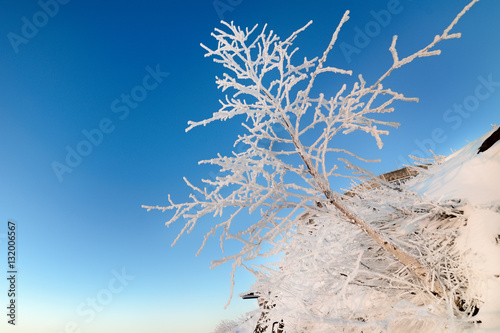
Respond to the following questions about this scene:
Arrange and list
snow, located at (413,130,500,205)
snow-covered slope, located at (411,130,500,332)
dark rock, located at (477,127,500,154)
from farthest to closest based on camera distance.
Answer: dark rock, located at (477,127,500,154)
snow, located at (413,130,500,205)
snow-covered slope, located at (411,130,500,332)

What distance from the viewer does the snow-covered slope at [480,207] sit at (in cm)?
239

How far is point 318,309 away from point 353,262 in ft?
2.52

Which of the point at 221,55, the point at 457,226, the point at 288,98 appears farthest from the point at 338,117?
the point at 457,226

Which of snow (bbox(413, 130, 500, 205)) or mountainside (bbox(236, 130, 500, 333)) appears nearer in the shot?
mountainside (bbox(236, 130, 500, 333))

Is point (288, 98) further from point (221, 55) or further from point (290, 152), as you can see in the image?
point (221, 55)

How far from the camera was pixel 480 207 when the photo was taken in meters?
2.90

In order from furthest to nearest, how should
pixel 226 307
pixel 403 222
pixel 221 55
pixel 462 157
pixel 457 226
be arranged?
pixel 462 157 < pixel 403 222 < pixel 457 226 < pixel 221 55 < pixel 226 307

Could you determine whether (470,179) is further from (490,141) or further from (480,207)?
(490,141)

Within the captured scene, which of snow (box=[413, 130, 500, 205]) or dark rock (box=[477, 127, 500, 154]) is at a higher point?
dark rock (box=[477, 127, 500, 154])

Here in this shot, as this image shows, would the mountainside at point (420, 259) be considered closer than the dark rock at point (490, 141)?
Yes

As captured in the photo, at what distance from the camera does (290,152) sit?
8.16ft

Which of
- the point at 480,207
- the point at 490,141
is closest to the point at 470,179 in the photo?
the point at 480,207

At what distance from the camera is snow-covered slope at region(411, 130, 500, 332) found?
7.84 feet

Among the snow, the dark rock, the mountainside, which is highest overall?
the dark rock
